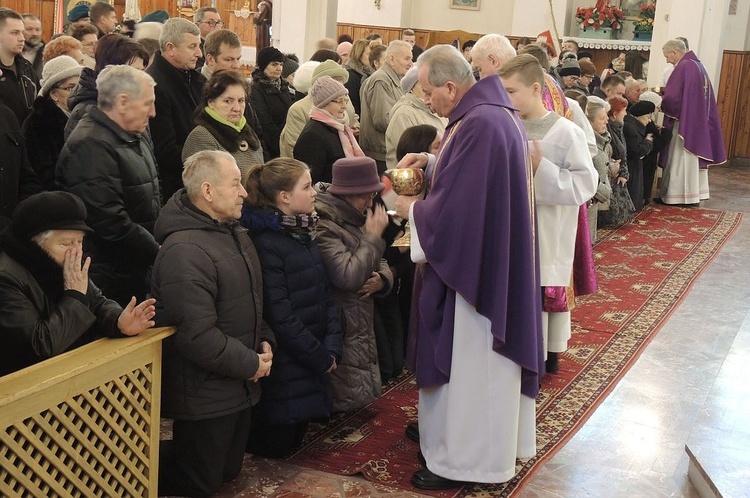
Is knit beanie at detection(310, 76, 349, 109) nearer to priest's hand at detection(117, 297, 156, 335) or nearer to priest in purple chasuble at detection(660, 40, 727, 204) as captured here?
priest's hand at detection(117, 297, 156, 335)

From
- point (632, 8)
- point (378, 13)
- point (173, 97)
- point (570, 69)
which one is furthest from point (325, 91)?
point (632, 8)

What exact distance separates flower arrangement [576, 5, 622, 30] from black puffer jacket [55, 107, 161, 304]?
44.0ft

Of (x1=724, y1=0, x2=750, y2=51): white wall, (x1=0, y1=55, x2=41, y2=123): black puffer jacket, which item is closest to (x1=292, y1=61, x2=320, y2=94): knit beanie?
(x1=0, y1=55, x2=41, y2=123): black puffer jacket

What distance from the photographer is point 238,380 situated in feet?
12.9

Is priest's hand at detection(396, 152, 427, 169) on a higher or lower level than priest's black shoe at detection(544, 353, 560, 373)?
higher

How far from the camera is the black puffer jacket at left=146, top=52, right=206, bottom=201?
5477 mm

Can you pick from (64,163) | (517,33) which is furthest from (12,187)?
(517,33)

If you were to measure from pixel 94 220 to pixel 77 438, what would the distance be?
4.58 feet

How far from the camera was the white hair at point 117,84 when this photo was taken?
14.4ft

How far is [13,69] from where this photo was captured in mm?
6457

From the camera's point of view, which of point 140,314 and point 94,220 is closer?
point 140,314

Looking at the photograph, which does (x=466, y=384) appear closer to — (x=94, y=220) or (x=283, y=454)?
(x=283, y=454)

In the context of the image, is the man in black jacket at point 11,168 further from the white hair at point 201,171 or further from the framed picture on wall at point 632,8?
the framed picture on wall at point 632,8

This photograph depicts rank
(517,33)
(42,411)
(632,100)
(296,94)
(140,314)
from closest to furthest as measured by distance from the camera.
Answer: (42,411)
(140,314)
(296,94)
(632,100)
(517,33)
